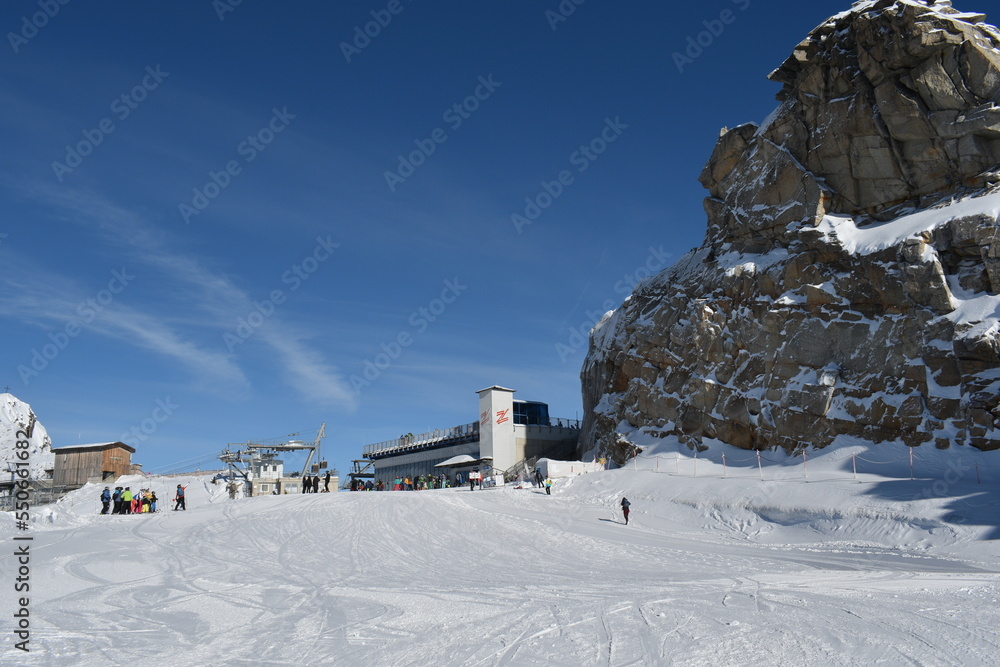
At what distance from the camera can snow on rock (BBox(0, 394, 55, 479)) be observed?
6812 cm

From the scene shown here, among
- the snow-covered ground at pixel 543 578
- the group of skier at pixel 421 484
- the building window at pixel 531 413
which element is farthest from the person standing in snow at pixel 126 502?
the building window at pixel 531 413

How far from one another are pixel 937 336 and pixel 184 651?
112 feet

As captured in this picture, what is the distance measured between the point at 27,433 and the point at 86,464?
20.7 meters

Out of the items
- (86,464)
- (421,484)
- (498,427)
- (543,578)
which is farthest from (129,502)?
(498,427)

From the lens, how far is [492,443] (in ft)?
177

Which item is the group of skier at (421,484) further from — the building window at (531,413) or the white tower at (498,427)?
the building window at (531,413)

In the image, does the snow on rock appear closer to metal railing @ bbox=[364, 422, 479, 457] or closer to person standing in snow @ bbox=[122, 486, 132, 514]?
metal railing @ bbox=[364, 422, 479, 457]

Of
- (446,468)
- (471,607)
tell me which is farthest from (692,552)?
(446,468)

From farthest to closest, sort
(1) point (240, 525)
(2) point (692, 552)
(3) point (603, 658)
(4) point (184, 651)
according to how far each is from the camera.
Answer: (1) point (240, 525) < (2) point (692, 552) < (4) point (184, 651) < (3) point (603, 658)

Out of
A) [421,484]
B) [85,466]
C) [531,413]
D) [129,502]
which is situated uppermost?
[531,413]

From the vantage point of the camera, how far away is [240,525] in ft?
82.5

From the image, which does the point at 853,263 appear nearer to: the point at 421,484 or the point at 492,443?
the point at 492,443

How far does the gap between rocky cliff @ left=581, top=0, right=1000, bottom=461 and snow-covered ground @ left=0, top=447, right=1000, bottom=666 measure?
11.7ft

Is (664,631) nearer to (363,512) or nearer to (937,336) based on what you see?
(363,512)
